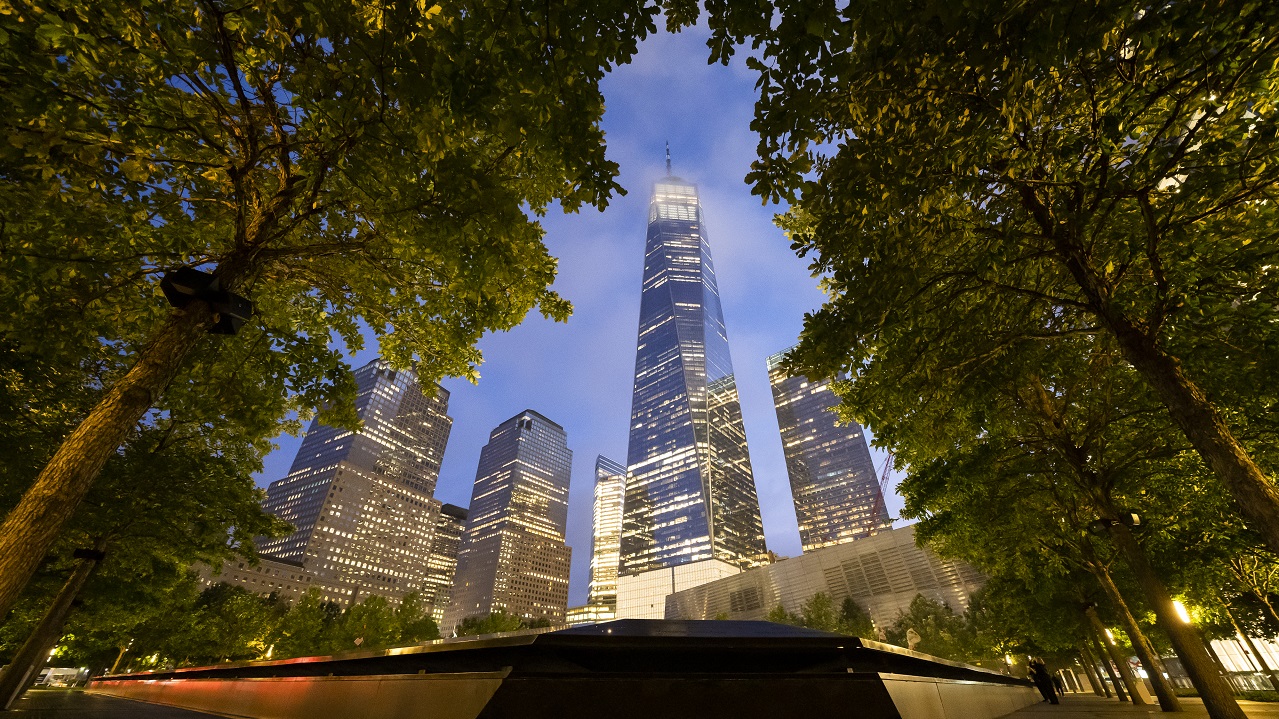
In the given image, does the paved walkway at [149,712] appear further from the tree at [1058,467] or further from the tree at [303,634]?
the tree at [303,634]

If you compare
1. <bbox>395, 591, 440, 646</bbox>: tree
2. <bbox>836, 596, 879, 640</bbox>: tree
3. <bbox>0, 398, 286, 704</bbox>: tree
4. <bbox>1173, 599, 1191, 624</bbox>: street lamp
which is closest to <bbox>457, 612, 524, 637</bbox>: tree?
<bbox>395, 591, 440, 646</bbox>: tree

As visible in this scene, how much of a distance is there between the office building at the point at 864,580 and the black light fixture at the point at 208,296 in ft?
244

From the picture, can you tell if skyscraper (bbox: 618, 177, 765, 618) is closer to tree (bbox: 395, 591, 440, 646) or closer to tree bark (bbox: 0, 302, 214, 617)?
tree (bbox: 395, 591, 440, 646)

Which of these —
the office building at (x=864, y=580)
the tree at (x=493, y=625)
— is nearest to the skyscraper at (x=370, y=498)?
the tree at (x=493, y=625)

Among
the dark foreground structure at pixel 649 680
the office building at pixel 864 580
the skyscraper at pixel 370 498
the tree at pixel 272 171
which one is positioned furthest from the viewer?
the skyscraper at pixel 370 498

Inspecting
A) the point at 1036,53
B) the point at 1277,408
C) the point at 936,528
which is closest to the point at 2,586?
the point at 1036,53

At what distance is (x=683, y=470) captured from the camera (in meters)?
135

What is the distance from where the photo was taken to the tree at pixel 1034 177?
4680 millimetres

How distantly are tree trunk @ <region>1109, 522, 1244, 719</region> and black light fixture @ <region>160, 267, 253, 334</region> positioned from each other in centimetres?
1589

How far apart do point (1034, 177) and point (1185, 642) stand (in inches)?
369

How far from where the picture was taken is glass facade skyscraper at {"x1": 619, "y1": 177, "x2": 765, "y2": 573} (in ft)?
417

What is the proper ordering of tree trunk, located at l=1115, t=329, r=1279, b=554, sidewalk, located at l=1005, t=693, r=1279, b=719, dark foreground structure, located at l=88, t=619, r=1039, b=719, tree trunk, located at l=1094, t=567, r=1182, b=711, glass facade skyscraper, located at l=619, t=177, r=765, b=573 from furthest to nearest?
glass facade skyscraper, located at l=619, t=177, r=765, b=573 → tree trunk, located at l=1094, t=567, r=1182, b=711 → sidewalk, located at l=1005, t=693, r=1279, b=719 → tree trunk, located at l=1115, t=329, r=1279, b=554 → dark foreground structure, located at l=88, t=619, r=1039, b=719

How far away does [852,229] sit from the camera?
21.6 ft

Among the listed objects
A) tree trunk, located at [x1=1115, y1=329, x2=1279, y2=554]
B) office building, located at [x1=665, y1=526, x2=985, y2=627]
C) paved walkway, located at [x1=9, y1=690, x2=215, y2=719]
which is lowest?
paved walkway, located at [x1=9, y1=690, x2=215, y2=719]
